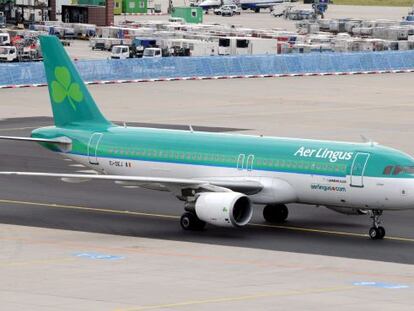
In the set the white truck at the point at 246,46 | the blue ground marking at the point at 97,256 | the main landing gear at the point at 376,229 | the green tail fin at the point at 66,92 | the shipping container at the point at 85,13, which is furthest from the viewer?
Answer: the shipping container at the point at 85,13

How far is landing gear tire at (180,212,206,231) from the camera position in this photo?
4651 centimetres

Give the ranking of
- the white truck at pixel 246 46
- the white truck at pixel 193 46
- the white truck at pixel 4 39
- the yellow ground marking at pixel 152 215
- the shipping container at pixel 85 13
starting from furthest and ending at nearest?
the shipping container at pixel 85 13 → the white truck at pixel 246 46 → the white truck at pixel 193 46 → the white truck at pixel 4 39 → the yellow ground marking at pixel 152 215

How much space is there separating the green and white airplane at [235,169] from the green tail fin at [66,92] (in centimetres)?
6

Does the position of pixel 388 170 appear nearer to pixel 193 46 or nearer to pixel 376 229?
pixel 376 229

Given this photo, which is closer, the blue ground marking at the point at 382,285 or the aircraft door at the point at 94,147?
the blue ground marking at the point at 382,285

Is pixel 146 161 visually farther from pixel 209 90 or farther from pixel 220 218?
pixel 209 90

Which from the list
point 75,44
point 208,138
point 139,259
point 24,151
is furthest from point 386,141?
point 75,44

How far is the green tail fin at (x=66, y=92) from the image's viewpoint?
5244 centimetres

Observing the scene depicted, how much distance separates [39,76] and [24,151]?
3408 cm

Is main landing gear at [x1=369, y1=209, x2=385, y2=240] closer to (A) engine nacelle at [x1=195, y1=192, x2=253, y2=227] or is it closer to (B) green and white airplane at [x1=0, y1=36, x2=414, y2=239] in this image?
(B) green and white airplane at [x1=0, y1=36, x2=414, y2=239]

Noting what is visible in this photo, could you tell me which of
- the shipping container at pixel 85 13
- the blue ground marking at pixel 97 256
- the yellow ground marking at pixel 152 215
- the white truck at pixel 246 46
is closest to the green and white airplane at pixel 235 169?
the yellow ground marking at pixel 152 215

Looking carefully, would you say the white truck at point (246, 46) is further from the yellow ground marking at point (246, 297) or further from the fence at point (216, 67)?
the yellow ground marking at point (246, 297)

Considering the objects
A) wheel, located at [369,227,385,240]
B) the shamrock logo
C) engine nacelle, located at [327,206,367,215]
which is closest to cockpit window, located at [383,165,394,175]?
wheel, located at [369,227,385,240]

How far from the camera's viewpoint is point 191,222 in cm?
4662
